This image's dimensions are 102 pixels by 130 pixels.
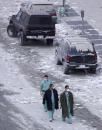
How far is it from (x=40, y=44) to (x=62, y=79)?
8720mm

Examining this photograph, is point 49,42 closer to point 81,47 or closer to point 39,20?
point 39,20

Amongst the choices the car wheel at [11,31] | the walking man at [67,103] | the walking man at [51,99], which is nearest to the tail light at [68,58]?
the walking man at [51,99]

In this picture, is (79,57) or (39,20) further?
(39,20)

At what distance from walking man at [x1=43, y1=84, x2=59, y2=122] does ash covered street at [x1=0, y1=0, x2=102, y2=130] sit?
1.55 feet

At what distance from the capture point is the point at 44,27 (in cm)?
3862

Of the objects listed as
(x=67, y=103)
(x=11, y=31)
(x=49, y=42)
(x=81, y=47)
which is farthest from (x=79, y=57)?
(x=11, y=31)

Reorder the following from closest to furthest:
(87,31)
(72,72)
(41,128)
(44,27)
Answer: (41,128), (72,72), (44,27), (87,31)

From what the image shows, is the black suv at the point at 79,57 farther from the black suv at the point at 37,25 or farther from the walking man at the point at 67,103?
the walking man at the point at 67,103

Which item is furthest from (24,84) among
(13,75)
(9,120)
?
(9,120)

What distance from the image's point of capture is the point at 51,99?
24203 millimetres

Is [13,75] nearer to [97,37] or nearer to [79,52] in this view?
[79,52]

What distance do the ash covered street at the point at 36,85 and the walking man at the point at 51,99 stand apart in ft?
1.55

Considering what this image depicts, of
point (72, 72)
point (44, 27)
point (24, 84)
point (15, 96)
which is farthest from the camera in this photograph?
point (44, 27)

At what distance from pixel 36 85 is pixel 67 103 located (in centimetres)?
646
